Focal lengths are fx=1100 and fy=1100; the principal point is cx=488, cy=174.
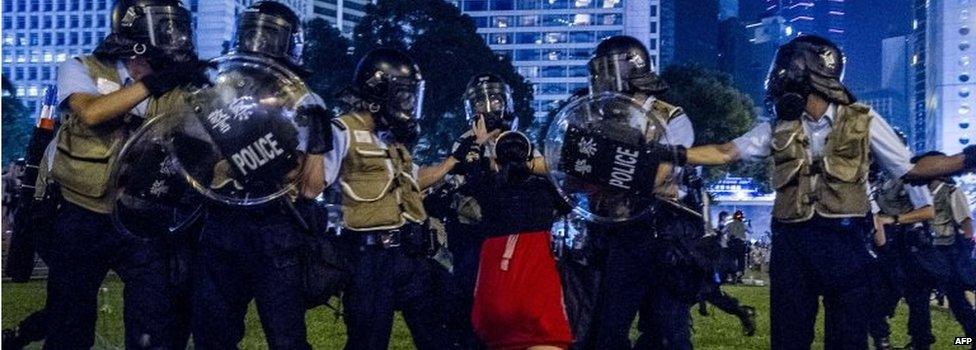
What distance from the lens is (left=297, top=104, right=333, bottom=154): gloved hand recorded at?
502 cm

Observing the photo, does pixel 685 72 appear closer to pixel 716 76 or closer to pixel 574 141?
pixel 716 76

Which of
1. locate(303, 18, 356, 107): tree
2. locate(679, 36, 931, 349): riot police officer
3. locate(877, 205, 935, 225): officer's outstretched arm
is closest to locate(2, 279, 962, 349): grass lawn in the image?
locate(877, 205, 935, 225): officer's outstretched arm

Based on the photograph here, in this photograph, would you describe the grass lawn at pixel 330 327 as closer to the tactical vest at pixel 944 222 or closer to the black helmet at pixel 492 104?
the tactical vest at pixel 944 222

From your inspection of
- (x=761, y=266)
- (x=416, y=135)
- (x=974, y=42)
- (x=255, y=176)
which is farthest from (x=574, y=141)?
(x=974, y=42)

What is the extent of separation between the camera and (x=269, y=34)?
17.5 feet

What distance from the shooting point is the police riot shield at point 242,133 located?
15.8 ft

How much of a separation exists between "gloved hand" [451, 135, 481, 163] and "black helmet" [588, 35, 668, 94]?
3.58 feet

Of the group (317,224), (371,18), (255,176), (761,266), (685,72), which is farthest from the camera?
(685,72)

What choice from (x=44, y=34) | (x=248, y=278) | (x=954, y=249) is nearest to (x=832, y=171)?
(x=248, y=278)

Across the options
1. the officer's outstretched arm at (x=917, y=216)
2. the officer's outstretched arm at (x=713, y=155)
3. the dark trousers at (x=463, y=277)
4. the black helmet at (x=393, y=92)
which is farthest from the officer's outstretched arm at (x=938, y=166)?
the officer's outstretched arm at (x=917, y=216)

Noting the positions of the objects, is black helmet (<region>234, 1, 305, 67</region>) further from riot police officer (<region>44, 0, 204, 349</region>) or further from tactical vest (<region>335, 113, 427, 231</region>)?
tactical vest (<region>335, 113, 427, 231</region>)

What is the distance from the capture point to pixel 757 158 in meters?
6.06

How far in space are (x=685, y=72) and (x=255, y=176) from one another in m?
42.2

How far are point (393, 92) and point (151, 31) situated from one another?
1326 millimetres
